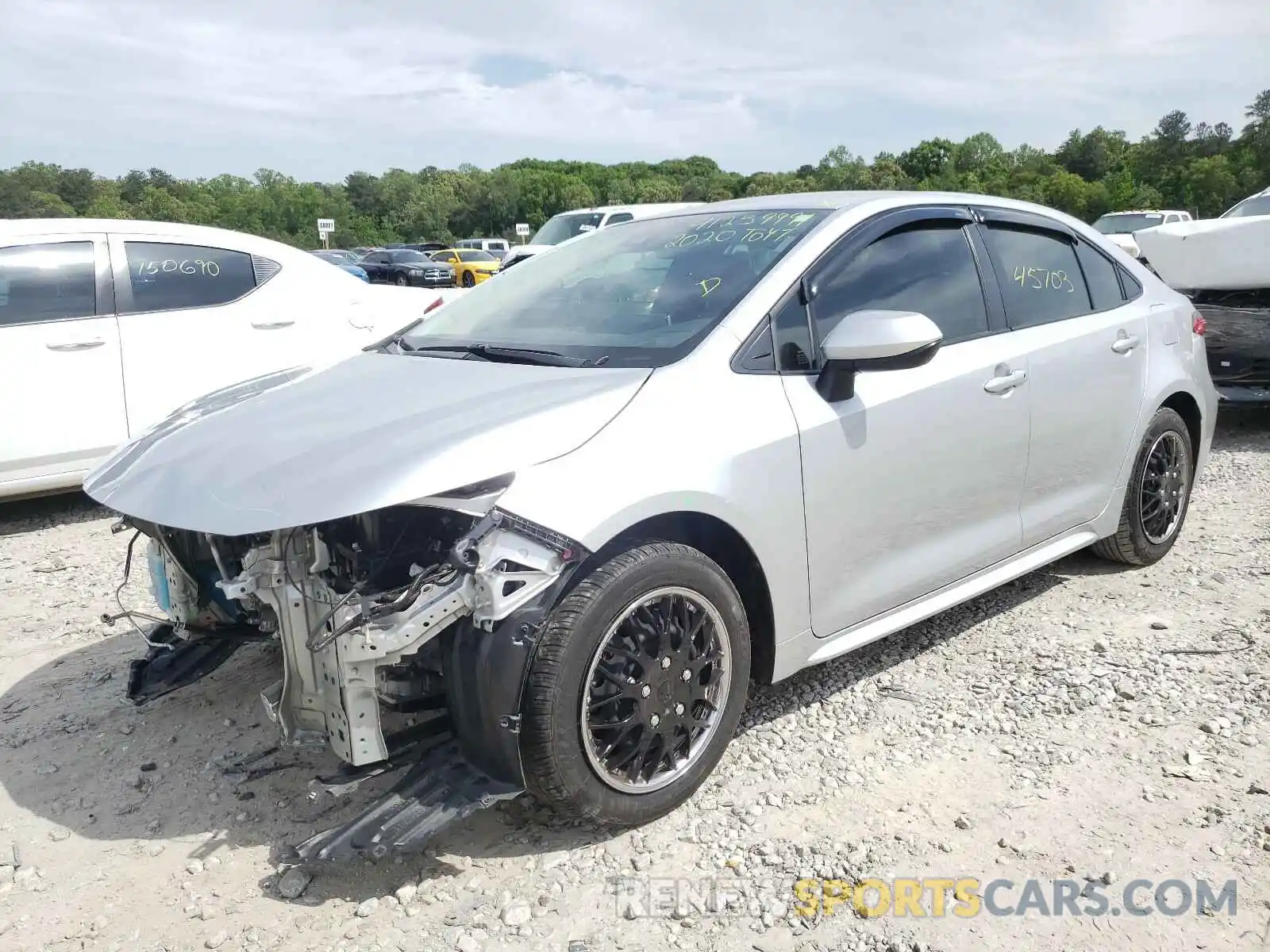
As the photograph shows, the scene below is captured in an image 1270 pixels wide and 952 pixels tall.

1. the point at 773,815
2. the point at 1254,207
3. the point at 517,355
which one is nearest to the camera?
the point at 773,815

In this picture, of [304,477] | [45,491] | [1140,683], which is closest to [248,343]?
[45,491]

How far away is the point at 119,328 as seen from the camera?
5586 mm

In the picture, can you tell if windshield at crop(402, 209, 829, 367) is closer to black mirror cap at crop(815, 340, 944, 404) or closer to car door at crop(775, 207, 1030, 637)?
car door at crop(775, 207, 1030, 637)

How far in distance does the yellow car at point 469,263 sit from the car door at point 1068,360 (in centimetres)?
2622

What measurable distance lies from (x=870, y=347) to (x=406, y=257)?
35153 mm

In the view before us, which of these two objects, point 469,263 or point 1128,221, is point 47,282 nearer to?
point 1128,221

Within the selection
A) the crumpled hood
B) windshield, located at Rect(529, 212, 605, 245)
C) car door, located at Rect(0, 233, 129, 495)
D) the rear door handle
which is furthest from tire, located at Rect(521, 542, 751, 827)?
windshield, located at Rect(529, 212, 605, 245)

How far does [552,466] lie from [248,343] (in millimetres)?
4382

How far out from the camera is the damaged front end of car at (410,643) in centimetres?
221

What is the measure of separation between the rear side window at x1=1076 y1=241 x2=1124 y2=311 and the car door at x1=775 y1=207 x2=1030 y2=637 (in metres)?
0.78

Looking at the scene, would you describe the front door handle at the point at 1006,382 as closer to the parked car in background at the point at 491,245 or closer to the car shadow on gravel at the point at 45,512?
the car shadow on gravel at the point at 45,512

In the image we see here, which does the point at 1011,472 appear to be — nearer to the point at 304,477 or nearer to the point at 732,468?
the point at 732,468

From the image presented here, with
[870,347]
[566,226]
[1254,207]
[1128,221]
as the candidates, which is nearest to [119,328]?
[870,347]

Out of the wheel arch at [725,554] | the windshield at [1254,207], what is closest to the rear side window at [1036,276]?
the wheel arch at [725,554]
